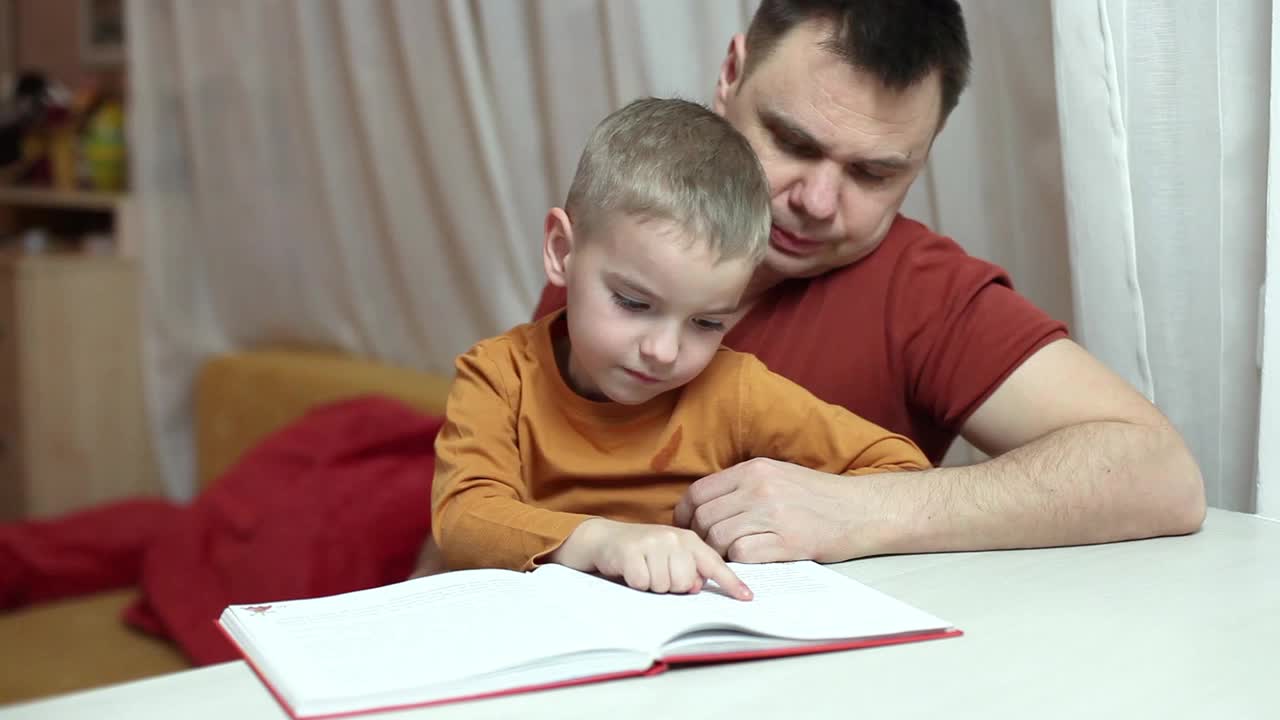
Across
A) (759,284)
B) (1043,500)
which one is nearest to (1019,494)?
(1043,500)

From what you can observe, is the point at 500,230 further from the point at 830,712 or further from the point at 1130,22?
the point at 830,712

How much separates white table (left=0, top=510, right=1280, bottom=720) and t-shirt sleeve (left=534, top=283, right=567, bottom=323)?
53 centimetres

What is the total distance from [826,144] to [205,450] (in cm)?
226

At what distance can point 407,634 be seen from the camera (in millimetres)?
833

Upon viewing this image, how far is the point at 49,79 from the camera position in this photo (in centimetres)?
407

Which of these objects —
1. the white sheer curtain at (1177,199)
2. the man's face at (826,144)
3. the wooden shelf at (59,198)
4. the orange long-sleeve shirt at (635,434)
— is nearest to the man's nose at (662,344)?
the orange long-sleeve shirt at (635,434)

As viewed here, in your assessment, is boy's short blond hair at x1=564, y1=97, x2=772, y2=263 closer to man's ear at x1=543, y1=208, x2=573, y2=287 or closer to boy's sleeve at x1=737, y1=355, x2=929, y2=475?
man's ear at x1=543, y1=208, x2=573, y2=287

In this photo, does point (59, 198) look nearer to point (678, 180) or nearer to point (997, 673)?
point (678, 180)

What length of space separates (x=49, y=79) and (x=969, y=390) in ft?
11.8

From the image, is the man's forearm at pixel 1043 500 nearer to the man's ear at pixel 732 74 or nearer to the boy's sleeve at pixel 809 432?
the boy's sleeve at pixel 809 432

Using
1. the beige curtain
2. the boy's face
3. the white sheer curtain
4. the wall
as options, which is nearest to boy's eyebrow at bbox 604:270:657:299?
the boy's face

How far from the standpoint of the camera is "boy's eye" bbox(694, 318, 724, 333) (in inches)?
43.7

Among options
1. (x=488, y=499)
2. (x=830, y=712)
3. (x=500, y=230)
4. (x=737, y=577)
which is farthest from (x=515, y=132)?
(x=830, y=712)

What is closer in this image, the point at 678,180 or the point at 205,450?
the point at 678,180
